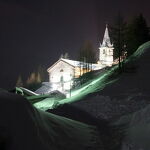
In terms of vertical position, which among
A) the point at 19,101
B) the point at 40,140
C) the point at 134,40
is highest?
the point at 134,40

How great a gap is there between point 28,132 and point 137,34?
50122 millimetres

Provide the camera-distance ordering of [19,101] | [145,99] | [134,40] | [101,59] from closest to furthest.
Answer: [19,101] → [145,99] → [134,40] → [101,59]

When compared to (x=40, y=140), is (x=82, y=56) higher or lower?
higher

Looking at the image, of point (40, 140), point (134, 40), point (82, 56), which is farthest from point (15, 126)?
point (82, 56)

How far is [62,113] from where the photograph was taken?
3064 centimetres

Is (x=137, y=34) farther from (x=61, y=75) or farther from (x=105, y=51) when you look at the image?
(x=105, y=51)

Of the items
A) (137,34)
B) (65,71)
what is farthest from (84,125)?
(65,71)

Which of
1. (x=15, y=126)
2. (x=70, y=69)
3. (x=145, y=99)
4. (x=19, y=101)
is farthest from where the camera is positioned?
(x=70, y=69)

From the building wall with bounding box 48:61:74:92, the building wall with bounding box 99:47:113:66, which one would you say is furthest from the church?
the building wall with bounding box 99:47:113:66

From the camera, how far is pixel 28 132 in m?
15.6

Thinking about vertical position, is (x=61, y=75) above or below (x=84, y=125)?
above

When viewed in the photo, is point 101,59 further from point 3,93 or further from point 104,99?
point 3,93

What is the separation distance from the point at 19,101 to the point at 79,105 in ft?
56.2

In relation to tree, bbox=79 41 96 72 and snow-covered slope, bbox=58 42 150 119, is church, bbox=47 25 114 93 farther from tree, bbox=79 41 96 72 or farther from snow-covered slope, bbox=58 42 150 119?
snow-covered slope, bbox=58 42 150 119
